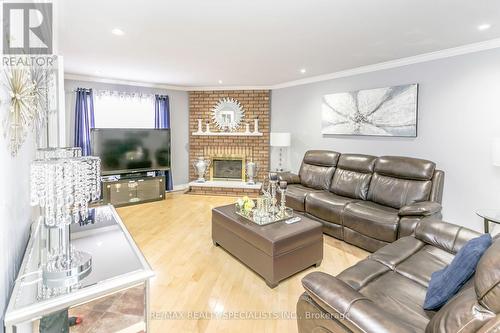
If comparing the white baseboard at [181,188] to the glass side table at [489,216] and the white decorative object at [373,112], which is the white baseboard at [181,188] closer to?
the white decorative object at [373,112]

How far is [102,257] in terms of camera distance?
4.09ft

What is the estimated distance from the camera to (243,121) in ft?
20.1

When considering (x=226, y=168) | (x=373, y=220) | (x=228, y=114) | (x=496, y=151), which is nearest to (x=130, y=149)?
(x=226, y=168)

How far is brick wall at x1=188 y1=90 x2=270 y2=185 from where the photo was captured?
605 cm

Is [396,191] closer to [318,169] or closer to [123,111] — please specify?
[318,169]

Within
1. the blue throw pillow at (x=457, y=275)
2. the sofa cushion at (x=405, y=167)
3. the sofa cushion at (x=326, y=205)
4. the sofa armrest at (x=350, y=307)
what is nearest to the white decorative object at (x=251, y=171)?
the sofa cushion at (x=326, y=205)

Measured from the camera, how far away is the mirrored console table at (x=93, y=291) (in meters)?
0.90

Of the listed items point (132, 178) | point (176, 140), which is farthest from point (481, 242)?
point (176, 140)

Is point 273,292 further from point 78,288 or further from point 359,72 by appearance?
point 359,72

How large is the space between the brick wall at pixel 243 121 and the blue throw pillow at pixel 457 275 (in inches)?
188

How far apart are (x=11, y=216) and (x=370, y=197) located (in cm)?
371

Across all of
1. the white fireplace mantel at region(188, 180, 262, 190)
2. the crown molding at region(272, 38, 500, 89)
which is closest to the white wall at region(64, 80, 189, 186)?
the white fireplace mantel at region(188, 180, 262, 190)

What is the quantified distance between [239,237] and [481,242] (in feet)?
6.44

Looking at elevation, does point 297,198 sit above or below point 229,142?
below
